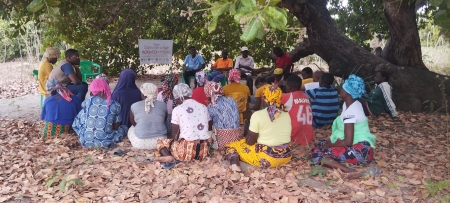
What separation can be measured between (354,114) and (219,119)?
1650mm

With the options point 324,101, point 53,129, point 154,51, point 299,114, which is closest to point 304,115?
point 299,114

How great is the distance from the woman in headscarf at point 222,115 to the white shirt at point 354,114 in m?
1.36

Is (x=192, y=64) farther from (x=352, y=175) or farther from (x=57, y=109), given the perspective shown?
(x=352, y=175)

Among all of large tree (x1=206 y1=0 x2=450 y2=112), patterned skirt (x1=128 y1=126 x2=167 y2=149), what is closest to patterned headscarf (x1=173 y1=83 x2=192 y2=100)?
patterned skirt (x1=128 y1=126 x2=167 y2=149)

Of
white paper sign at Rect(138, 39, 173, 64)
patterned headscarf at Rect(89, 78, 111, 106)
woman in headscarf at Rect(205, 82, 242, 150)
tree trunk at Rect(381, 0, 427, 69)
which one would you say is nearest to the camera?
woman in headscarf at Rect(205, 82, 242, 150)

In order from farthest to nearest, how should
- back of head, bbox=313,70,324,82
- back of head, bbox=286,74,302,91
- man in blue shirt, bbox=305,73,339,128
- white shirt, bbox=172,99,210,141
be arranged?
back of head, bbox=313,70,324,82 < man in blue shirt, bbox=305,73,339,128 < back of head, bbox=286,74,302,91 < white shirt, bbox=172,99,210,141

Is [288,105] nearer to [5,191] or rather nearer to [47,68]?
[5,191]

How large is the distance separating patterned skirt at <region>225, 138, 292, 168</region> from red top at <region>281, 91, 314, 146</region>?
28.4 inches

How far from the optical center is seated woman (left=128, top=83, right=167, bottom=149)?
510 centimetres

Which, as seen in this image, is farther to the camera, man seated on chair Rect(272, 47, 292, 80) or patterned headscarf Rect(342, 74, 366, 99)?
man seated on chair Rect(272, 47, 292, 80)

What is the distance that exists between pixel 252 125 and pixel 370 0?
7383 millimetres

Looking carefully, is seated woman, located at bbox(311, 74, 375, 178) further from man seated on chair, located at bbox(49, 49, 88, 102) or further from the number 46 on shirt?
man seated on chair, located at bbox(49, 49, 88, 102)

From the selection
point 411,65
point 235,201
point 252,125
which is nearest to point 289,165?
point 252,125

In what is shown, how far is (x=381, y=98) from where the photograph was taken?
6852 mm
